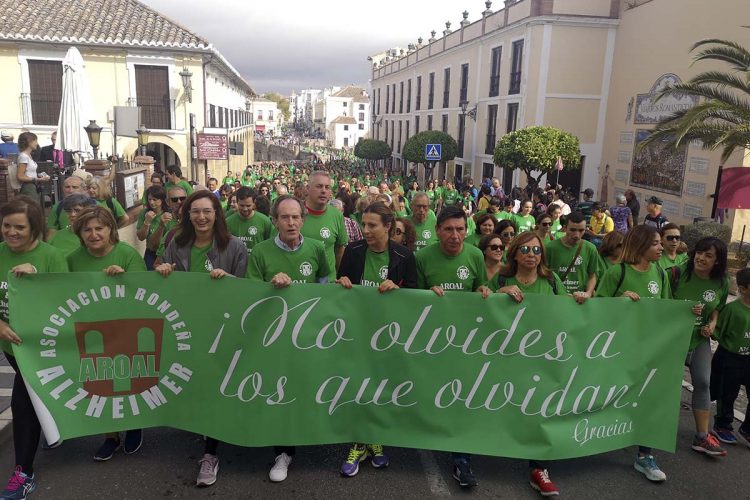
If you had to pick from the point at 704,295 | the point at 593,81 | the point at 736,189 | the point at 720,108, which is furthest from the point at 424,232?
the point at 593,81

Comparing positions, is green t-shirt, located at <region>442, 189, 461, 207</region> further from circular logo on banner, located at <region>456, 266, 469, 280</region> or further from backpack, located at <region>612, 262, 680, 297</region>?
circular logo on banner, located at <region>456, 266, 469, 280</region>

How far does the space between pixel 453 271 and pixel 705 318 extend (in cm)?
200

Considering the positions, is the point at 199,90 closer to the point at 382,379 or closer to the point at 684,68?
the point at 684,68

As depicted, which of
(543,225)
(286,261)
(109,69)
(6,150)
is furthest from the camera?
(109,69)

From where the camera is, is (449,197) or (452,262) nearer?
(452,262)

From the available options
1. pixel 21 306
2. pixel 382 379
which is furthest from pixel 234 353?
pixel 21 306

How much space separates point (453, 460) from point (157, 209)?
14.6 feet

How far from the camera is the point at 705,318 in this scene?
431 centimetres

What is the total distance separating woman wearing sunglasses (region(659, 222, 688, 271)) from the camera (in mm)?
5203

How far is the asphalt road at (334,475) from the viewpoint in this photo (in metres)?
3.67

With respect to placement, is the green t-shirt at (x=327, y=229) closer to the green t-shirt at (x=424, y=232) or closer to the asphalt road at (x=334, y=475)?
the green t-shirt at (x=424, y=232)

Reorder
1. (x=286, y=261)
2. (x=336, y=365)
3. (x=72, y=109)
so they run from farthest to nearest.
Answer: (x=72, y=109), (x=286, y=261), (x=336, y=365)

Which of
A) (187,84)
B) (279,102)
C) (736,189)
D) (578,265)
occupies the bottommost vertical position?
(578,265)

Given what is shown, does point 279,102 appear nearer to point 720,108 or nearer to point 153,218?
point 720,108
